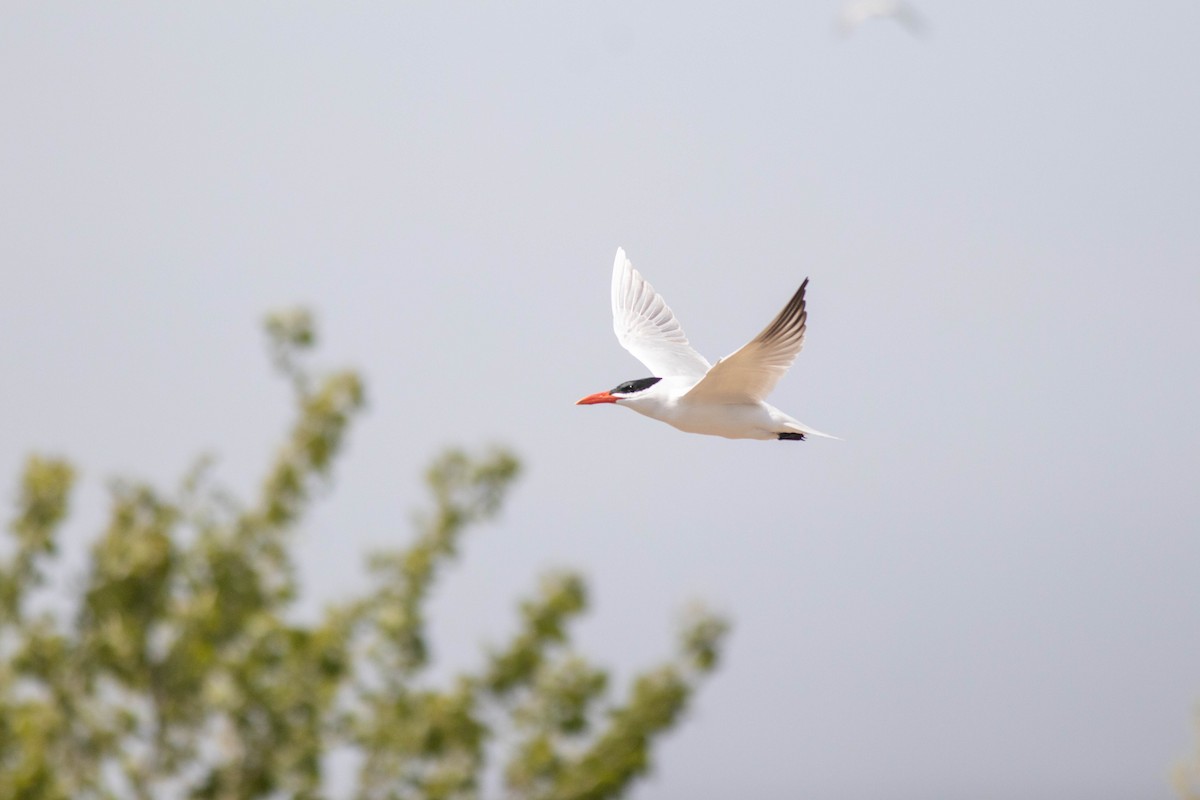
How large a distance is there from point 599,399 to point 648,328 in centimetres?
156

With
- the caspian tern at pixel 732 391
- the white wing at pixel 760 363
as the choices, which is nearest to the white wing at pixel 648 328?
the caspian tern at pixel 732 391

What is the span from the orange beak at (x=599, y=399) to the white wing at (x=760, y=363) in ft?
2.46

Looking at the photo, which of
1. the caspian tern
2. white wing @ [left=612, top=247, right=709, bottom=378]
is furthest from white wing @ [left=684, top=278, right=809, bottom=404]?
white wing @ [left=612, top=247, right=709, bottom=378]

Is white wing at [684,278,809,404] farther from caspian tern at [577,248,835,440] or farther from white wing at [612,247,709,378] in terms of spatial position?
white wing at [612,247,709,378]

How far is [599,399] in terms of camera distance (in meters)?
8.97

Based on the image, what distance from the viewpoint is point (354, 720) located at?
16734 millimetres

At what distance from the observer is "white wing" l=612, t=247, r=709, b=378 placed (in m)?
9.94

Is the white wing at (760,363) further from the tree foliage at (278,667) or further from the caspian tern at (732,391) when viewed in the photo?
the tree foliage at (278,667)

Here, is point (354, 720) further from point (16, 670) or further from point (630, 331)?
point (630, 331)

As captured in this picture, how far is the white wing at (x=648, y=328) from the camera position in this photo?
32.6 feet

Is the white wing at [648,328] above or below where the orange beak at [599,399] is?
above

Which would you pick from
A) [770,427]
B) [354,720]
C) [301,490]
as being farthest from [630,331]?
[354,720]

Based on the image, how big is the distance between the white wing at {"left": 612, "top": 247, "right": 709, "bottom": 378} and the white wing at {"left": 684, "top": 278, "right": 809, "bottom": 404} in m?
1.47

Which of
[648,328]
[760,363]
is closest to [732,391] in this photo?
[760,363]
